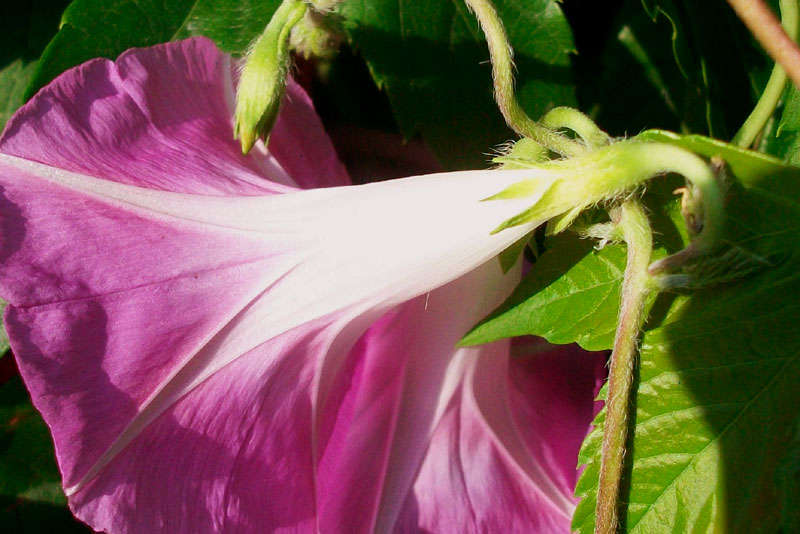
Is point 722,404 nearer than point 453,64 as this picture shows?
Yes

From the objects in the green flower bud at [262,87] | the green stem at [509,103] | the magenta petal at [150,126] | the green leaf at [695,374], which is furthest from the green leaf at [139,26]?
the green leaf at [695,374]

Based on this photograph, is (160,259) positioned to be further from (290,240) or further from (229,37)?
(229,37)

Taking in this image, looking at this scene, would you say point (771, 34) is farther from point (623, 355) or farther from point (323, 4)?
point (323, 4)

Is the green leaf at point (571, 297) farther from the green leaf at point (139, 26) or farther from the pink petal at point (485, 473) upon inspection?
the green leaf at point (139, 26)

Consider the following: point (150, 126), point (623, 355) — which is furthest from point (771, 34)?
point (150, 126)

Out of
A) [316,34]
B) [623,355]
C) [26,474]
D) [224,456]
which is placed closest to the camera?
[623,355]

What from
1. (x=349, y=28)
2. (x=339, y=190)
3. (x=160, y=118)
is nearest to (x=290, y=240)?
(x=339, y=190)
